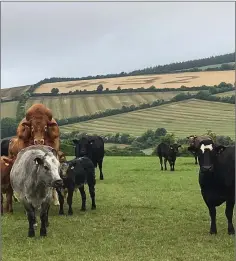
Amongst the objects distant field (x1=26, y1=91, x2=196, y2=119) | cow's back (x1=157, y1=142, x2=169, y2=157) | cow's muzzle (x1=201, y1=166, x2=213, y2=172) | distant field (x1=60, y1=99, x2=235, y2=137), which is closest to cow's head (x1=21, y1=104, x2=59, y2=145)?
cow's muzzle (x1=201, y1=166, x2=213, y2=172)

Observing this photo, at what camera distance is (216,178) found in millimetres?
9766

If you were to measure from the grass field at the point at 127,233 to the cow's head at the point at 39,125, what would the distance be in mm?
2140

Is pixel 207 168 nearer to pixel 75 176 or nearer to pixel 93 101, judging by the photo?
pixel 75 176

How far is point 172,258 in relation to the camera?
301 inches

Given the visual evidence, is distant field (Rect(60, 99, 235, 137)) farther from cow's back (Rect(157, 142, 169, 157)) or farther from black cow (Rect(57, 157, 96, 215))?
black cow (Rect(57, 157, 96, 215))

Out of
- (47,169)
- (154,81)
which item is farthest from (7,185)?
(154,81)

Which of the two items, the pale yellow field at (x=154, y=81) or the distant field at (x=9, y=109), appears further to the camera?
the pale yellow field at (x=154, y=81)

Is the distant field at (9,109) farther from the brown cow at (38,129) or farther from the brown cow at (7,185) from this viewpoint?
the brown cow at (7,185)

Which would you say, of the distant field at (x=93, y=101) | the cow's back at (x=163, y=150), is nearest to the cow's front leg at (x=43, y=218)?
the cow's back at (x=163, y=150)

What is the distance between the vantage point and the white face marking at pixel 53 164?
29.7ft

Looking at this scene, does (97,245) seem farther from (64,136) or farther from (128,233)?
(64,136)

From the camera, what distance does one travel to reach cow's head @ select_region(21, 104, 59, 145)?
13070mm

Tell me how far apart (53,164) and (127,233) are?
7.10ft

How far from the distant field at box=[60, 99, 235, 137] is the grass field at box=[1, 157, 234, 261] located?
34896 millimetres
